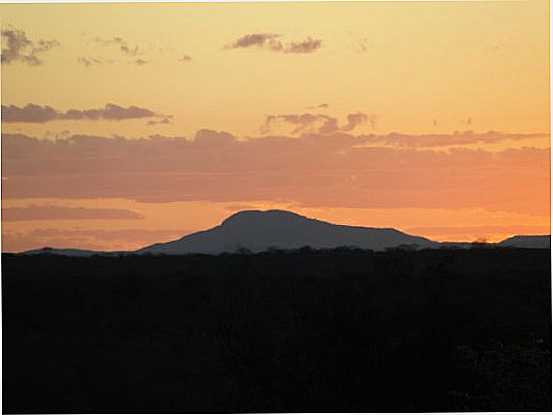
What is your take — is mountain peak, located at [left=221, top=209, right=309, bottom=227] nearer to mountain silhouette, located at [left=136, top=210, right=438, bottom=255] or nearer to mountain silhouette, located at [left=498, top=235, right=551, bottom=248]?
mountain silhouette, located at [left=136, top=210, right=438, bottom=255]

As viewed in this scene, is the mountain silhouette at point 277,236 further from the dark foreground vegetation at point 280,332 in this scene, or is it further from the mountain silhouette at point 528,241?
the mountain silhouette at point 528,241

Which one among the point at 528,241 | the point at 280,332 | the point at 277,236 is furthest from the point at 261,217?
the point at 528,241

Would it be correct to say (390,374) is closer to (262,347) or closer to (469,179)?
(262,347)

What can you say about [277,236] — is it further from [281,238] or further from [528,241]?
[528,241]

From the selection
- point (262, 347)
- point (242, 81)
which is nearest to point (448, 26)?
point (242, 81)

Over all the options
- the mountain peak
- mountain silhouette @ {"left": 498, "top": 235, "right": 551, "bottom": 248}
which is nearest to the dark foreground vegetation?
mountain silhouette @ {"left": 498, "top": 235, "right": 551, "bottom": 248}

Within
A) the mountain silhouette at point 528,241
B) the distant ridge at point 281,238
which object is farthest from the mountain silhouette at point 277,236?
the mountain silhouette at point 528,241

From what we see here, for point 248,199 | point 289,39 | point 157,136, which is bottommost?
point 248,199
